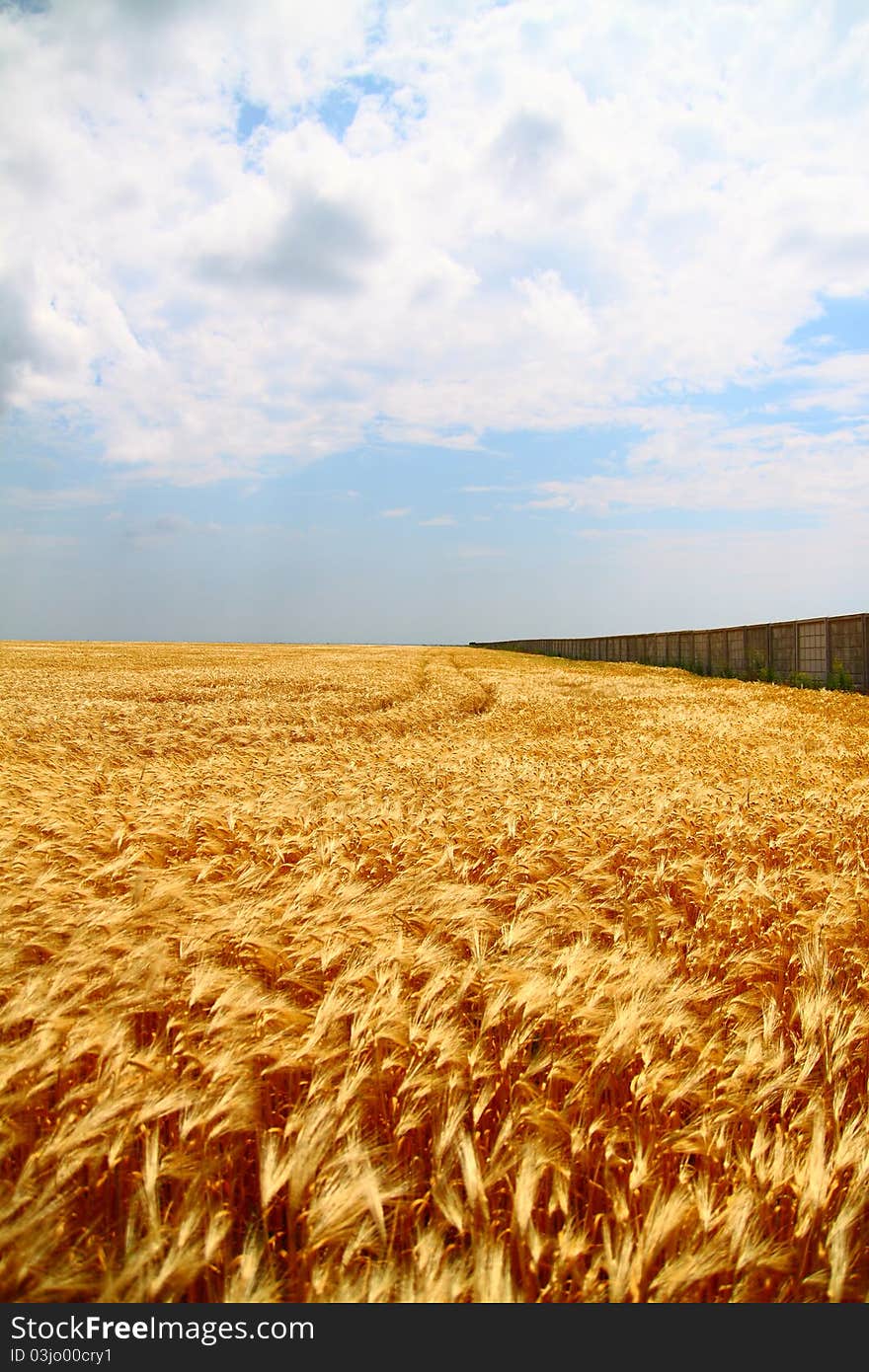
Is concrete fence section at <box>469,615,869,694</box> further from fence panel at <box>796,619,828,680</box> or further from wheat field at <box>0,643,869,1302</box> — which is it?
wheat field at <box>0,643,869,1302</box>

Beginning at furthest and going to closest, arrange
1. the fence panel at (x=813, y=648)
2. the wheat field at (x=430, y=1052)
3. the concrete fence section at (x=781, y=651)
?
1. the fence panel at (x=813, y=648)
2. the concrete fence section at (x=781, y=651)
3. the wheat field at (x=430, y=1052)

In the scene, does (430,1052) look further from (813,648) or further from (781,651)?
(781,651)

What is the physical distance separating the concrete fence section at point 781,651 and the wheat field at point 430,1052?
18114 mm

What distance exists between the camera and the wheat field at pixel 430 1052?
136 centimetres

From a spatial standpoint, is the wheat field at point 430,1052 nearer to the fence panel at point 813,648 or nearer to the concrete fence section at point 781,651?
the concrete fence section at point 781,651

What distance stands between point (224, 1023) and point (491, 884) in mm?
1697

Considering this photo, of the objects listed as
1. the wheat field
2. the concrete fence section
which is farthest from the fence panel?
the wheat field

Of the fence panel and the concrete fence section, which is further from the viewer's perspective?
the fence panel

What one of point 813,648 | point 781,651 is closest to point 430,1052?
point 813,648

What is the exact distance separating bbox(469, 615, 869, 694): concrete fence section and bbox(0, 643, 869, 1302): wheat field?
18114 mm

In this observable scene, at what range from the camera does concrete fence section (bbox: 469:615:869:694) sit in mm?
20203

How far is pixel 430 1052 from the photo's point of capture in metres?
1.85

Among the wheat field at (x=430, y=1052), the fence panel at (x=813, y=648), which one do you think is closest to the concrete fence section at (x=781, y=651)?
the fence panel at (x=813, y=648)

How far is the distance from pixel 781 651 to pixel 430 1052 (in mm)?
25426
